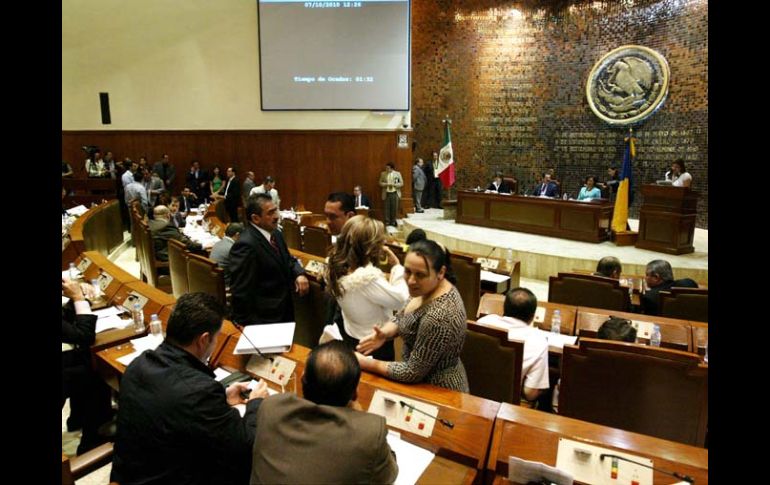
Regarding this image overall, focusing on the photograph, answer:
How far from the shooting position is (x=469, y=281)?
185 inches

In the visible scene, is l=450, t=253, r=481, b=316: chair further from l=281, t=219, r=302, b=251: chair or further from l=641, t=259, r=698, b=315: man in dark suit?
l=281, t=219, r=302, b=251: chair

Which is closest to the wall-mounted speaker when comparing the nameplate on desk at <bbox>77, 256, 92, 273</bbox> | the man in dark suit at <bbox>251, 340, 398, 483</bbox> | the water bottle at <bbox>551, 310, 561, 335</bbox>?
the nameplate on desk at <bbox>77, 256, 92, 273</bbox>

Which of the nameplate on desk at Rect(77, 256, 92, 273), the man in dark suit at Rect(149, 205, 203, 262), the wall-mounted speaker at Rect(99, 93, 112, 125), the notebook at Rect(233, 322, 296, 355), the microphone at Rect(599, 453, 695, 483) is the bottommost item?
the microphone at Rect(599, 453, 695, 483)

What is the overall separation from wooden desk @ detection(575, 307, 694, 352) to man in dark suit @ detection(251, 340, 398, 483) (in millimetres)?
A: 2251

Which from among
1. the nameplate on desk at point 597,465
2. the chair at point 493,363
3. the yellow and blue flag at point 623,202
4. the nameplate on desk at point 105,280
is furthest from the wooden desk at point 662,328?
the yellow and blue flag at point 623,202

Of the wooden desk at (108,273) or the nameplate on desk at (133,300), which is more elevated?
the wooden desk at (108,273)

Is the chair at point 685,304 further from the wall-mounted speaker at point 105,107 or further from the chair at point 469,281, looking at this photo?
the wall-mounted speaker at point 105,107

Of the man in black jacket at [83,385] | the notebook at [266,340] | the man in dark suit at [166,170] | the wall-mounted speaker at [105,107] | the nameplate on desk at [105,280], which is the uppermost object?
the wall-mounted speaker at [105,107]

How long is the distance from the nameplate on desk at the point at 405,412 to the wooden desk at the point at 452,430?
19 mm

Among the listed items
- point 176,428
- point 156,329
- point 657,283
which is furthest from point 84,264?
point 657,283

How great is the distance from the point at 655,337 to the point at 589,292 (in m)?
1.18

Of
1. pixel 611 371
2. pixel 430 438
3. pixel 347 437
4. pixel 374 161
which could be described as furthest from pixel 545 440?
pixel 374 161

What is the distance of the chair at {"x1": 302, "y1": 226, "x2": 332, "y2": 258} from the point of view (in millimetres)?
6059

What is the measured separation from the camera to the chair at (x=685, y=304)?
3.73 m
